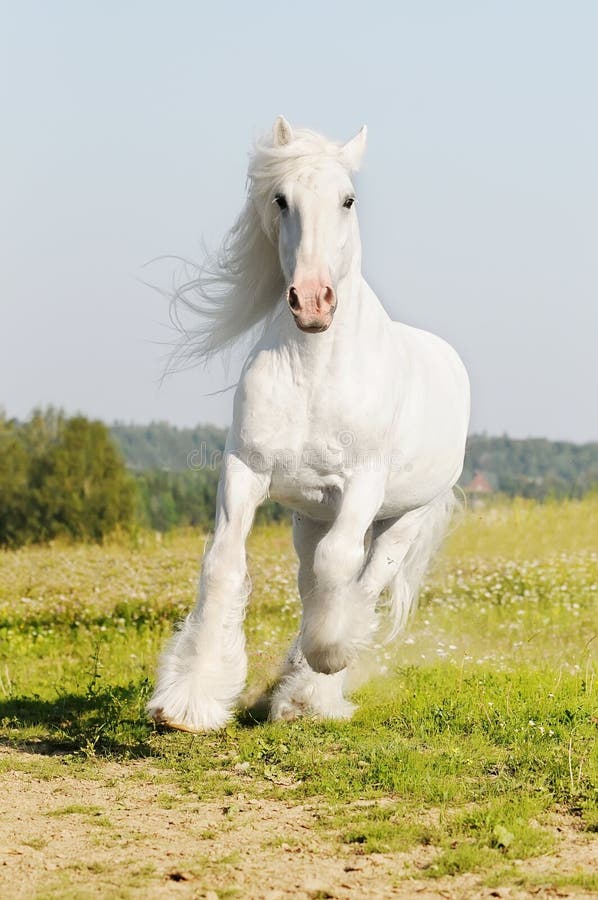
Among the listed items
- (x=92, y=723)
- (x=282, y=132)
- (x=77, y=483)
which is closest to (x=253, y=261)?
(x=282, y=132)

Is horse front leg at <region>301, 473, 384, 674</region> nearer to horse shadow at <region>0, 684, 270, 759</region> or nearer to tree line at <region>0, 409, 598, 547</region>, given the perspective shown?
horse shadow at <region>0, 684, 270, 759</region>

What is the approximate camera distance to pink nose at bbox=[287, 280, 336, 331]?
197 inches

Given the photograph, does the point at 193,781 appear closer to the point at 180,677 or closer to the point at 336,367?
the point at 180,677

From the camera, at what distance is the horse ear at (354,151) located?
5.64 m

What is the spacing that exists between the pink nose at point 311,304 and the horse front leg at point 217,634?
0.98 metres

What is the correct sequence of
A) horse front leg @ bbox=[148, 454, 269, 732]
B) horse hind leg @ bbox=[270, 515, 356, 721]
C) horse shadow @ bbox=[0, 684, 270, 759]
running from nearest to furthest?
horse front leg @ bbox=[148, 454, 269, 732] → horse shadow @ bbox=[0, 684, 270, 759] → horse hind leg @ bbox=[270, 515, 356, 721]

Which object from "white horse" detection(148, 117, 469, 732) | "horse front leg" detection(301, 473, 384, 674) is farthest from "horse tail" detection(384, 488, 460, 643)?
"horse front leg" detection(301, 473, 384, 674)

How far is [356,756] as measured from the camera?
229 inches

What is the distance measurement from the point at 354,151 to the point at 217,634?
2.52m

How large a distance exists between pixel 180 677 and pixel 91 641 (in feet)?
17.8

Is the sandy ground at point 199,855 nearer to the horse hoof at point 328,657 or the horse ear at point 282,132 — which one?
the horse hoof at point 328,657

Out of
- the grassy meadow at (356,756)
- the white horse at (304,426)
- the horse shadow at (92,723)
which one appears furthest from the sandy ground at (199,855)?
the horse shadow at (92,723)

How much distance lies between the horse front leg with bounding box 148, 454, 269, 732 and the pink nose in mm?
983

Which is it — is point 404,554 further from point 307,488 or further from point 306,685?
point 307,488
